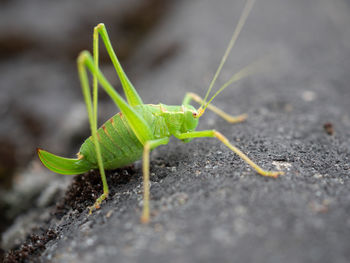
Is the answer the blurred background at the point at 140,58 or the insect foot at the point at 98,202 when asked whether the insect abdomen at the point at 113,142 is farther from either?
the blurred background at the point at 140,58

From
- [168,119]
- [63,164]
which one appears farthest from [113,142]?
[168,119]

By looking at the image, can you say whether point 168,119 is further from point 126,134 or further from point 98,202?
point 98,202

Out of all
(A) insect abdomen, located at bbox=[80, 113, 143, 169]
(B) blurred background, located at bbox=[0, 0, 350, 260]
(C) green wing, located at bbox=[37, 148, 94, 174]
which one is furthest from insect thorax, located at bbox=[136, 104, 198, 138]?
(B) blurred background, located at bbox=[0, 0, 350, 260]

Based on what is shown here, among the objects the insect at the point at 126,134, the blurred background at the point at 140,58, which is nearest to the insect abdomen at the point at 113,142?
the insect at the point at 126,134

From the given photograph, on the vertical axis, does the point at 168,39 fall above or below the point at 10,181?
above

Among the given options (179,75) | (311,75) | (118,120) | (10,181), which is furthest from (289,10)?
(10,181)

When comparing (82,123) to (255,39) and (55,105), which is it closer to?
(55,105)
